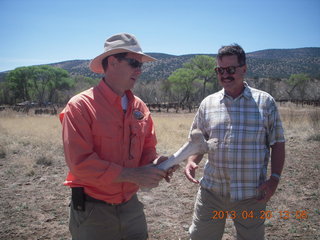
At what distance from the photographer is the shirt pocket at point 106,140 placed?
1.98 m

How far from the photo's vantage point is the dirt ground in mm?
3912

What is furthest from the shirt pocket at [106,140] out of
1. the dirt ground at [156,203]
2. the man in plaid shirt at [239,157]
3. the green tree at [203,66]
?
the green tree at [203,66]

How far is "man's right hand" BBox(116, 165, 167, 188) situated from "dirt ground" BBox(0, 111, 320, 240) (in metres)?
2.20

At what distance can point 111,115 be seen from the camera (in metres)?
2.06

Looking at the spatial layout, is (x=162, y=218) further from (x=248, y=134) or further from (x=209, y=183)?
(x=248, y=134)

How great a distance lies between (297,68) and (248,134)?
120 m

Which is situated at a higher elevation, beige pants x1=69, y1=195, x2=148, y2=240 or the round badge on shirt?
the round badge on shirt

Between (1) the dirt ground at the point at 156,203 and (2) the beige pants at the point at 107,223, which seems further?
(1) the dirt ground at the point at 156,203

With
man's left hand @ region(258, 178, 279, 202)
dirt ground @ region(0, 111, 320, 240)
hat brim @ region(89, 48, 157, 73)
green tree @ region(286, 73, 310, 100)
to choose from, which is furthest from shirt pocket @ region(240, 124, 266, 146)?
green tree @ region(286, 73, 310, 100)

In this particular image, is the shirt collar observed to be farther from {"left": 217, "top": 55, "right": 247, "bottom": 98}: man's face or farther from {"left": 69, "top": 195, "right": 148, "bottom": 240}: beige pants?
{"left": 217, "top": 55, "right": 247, "bottom": 98}: man's face

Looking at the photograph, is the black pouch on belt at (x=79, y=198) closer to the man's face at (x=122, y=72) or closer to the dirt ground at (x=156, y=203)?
the man's face at (x=122, y=72)

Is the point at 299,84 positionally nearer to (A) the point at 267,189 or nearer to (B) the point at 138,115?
(A) the point at 267,189

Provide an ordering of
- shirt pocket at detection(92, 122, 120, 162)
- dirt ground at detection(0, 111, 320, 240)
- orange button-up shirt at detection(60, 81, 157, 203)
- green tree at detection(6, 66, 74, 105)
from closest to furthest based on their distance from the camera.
Answer: orange button-up shirt at detection(60, 81, 157, 203) → shirt pocket at detection(92, 122, 120, 162) → dirt ground at detection(0, 111, 320, 240) → green tree at detection(6, 66, 74, 105)

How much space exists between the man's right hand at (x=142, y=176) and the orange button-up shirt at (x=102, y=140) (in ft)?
0.20
